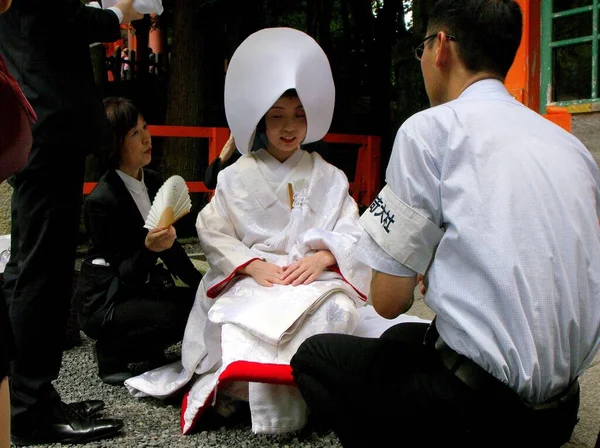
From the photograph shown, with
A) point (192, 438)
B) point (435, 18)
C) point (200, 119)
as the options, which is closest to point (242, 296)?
point (192, 438)

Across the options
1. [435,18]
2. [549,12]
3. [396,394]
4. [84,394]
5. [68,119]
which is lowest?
[84,394]

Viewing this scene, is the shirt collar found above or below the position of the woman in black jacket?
above

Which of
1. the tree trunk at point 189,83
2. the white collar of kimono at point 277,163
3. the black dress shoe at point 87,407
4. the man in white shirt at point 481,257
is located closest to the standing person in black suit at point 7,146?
the man in white shirt at point 481,257

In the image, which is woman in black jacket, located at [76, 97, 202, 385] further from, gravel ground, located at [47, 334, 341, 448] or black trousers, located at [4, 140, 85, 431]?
black trousers, located at [4, 140, 85, 431]

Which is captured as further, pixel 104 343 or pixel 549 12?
pixel 549 12

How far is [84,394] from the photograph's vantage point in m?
3.15

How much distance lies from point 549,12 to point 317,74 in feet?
6.63

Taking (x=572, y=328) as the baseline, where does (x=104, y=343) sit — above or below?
below

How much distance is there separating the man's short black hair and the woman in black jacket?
182cm

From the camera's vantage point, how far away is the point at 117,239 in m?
3.21

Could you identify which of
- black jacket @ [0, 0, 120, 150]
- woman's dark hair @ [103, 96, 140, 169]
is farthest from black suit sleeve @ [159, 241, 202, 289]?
black jacket @ [0, 0, 120, 150]

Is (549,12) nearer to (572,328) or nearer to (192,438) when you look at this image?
(572,328)

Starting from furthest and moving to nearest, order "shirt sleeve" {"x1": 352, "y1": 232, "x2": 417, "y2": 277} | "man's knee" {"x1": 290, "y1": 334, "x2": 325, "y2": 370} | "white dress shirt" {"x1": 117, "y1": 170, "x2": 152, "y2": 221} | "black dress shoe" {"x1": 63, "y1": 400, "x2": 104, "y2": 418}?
"white dress shirt" {"x1": 117, "y1": 170, "x2": 152, "y2": 221} < "black dress shoe" {"x1": 63, "y1": 400, "x2": 104, "y2": 418} < "man's knee" {"x1": 290, "y1": 334, "x2": 325, "y2": 370} < "shirt sleeve" {"x1": 352, "y1": 232, "x2": 417, "y2": 277}

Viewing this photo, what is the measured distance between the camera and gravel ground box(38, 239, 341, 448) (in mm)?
2562
